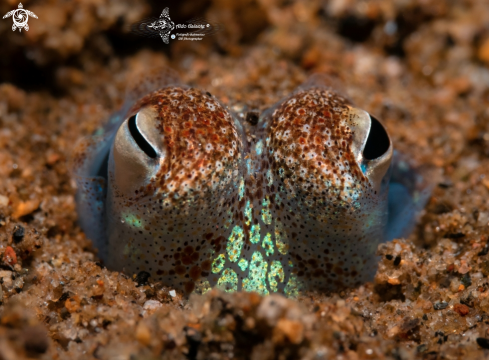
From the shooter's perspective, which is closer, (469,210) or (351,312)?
(351,312)

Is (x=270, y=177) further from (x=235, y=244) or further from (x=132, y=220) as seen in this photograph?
A: (x=132, y=220)

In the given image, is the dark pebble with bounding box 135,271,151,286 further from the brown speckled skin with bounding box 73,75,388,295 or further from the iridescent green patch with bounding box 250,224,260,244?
the iridescent green patch with bounding box 250,224,260,244

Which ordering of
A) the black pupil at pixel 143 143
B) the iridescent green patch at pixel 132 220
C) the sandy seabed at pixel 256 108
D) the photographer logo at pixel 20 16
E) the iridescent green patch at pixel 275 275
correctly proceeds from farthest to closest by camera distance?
the photographer logo at pixel 20 16
the iridescent green patch at pixel 275 275
the iridescent green patch at pixel 132 220
the black pupil at pixel 143 143
the sandy seabed at pixel 256 108

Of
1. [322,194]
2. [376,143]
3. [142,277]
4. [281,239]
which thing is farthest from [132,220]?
[376,143]

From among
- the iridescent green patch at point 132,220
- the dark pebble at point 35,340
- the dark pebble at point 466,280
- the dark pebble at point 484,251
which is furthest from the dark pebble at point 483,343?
the dark pebble at point 35,340

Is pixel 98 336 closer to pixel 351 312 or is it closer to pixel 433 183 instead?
pixel 351 312

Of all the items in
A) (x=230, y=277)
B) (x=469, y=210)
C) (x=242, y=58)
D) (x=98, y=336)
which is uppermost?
(x=242, y=58)

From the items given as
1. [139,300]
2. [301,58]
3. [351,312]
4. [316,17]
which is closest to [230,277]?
[139,300]

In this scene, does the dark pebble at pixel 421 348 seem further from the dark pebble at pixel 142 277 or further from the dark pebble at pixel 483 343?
the dark pebble at pixel 142 277
